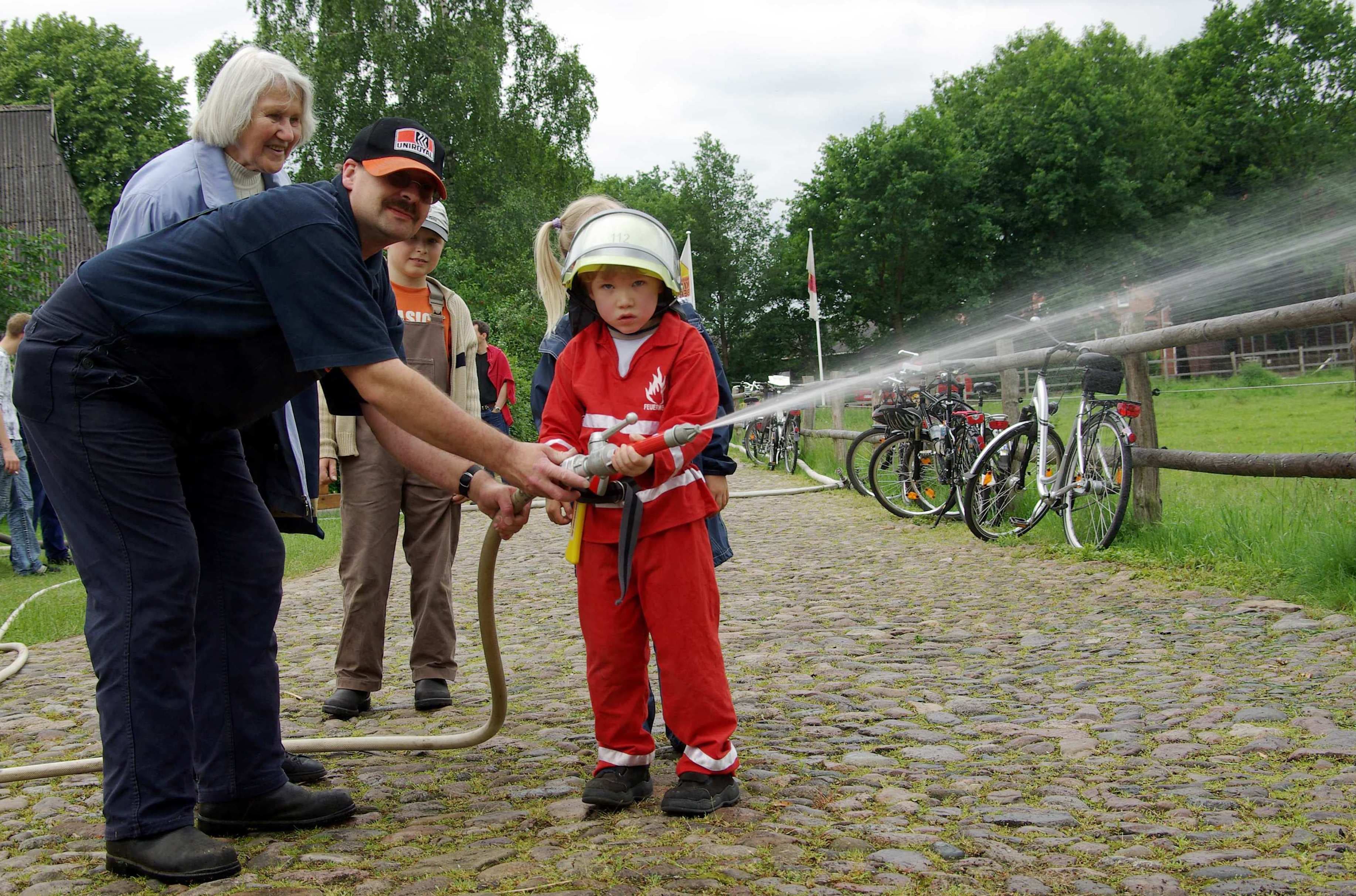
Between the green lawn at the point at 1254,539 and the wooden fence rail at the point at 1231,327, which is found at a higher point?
the wooden fence rail at the point at 1231,327

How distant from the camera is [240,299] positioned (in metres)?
3.01

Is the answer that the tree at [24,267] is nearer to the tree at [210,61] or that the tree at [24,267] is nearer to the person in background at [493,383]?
the person in background at [493,383]

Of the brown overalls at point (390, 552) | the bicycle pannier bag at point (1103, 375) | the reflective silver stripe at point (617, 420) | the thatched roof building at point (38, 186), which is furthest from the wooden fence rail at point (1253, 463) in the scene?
the thatched roof building at point (38, 186)

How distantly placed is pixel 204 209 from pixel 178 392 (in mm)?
819

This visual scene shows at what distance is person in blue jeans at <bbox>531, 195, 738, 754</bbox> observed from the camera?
12.5ft

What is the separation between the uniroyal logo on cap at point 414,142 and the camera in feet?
10.3

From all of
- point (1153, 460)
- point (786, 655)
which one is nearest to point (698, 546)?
point (786, 655)

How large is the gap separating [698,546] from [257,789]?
1.44 meters

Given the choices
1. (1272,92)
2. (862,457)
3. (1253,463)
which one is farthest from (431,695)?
(1272,92)

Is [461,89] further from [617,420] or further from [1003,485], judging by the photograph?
[617,420]

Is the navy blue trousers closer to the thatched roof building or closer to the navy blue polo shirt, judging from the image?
the navy blue polo shirt

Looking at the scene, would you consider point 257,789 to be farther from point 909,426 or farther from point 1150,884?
point 909,426

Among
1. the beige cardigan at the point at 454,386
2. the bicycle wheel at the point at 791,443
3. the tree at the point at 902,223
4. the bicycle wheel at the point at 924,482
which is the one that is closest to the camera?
the beige cardigan at the point at 454,386

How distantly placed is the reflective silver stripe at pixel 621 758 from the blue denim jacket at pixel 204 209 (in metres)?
1.28
